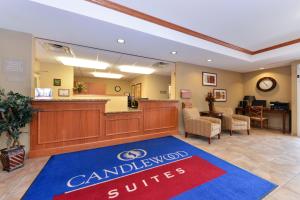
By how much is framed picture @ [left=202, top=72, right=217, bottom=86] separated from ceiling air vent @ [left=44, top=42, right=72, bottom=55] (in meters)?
4.49

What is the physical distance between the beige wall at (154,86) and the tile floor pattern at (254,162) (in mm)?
3926

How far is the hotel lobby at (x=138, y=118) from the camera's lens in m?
2.02

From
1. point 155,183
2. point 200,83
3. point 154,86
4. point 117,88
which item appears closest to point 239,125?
point 200,83

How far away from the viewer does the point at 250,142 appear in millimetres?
3896

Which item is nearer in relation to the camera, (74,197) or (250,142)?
(74,197)

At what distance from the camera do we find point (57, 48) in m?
3.72

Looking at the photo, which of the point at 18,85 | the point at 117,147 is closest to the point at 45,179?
the point at 117,147

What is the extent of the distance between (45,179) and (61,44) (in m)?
2.89

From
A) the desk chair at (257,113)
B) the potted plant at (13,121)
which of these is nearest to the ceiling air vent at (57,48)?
the potted plant at (13,121)

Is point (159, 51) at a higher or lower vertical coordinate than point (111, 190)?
higher

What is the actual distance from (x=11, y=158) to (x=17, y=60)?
1.80 m

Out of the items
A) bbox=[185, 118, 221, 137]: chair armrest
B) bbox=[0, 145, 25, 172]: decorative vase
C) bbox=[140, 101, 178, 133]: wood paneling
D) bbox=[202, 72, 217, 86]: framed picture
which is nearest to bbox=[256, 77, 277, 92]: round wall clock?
bbox=[202, 72, 217, 86]: framed picture

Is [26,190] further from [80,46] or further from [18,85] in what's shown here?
[80,46]

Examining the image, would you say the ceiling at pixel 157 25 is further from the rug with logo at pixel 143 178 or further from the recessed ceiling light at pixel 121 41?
the rug with logo at pixel 143 178
